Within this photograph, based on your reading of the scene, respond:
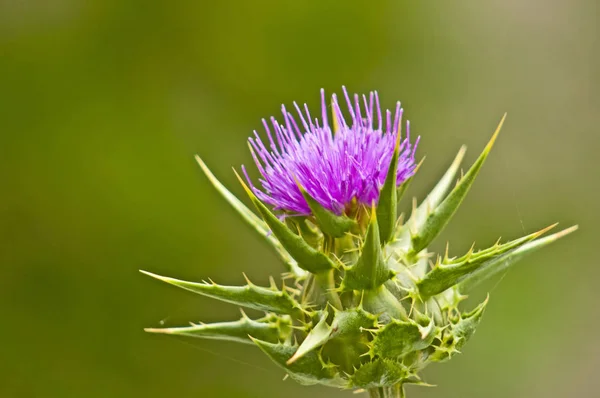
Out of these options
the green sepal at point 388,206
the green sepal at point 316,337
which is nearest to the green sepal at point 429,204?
the green sepal at point 388,206

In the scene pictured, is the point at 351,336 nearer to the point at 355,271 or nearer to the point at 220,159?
the point at 355,271

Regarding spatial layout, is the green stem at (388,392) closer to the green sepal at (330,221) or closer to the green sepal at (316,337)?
the green sepal at (316,337)

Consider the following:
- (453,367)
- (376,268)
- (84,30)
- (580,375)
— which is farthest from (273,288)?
(84,30)

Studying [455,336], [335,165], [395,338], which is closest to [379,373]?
[395,338]

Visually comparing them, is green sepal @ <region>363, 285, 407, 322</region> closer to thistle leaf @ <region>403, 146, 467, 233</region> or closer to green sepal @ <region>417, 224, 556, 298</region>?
green sepal @ <region>417, 224, 556, 298</region>

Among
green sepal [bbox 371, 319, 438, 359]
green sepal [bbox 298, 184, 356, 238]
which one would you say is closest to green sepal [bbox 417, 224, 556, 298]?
green sepal [bbox 371, 319, 438, 359]

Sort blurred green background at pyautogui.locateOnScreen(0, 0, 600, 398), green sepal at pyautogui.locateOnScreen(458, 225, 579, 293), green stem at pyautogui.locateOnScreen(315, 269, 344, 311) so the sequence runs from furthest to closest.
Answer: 1. blurred green background at pyautogui.locateOnScreen(0, 0, 600, 398)
2. green stem at pyautogui.locateOnScreen(315, 269, 344, 311)
3. green sepal at pyautogui.locateOnScreen(458, 225, 579, 293)
